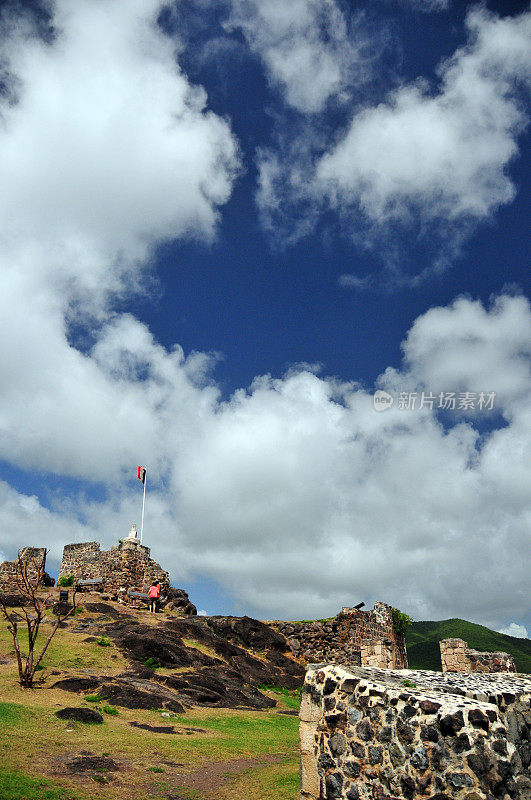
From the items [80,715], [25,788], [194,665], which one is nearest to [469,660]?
[194,665]

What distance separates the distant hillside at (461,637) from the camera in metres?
57.7

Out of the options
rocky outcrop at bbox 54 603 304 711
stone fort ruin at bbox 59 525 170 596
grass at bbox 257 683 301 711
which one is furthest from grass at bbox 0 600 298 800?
stone fort ruin at bbox 59 525 170 596

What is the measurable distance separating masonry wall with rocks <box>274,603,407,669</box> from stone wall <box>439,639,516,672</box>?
9485 mm

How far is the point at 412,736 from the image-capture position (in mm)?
6781

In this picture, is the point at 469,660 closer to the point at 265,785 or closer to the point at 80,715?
the point at 265,785

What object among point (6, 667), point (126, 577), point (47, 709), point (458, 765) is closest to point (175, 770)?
point (47, 709)

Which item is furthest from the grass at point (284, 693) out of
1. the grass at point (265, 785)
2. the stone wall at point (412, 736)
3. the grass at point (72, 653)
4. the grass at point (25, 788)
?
the stone wall at point (412, 736)

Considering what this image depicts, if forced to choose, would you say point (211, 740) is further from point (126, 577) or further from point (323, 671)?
point (126, 577)

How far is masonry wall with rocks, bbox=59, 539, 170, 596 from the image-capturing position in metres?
34.6

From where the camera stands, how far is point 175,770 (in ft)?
35.4

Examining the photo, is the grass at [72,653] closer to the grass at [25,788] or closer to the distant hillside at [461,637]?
the grass at [25,788]

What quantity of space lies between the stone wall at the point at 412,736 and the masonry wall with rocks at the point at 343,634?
22880 millimetres

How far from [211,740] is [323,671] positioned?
287 inches

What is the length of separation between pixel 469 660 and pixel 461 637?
54.1 m
